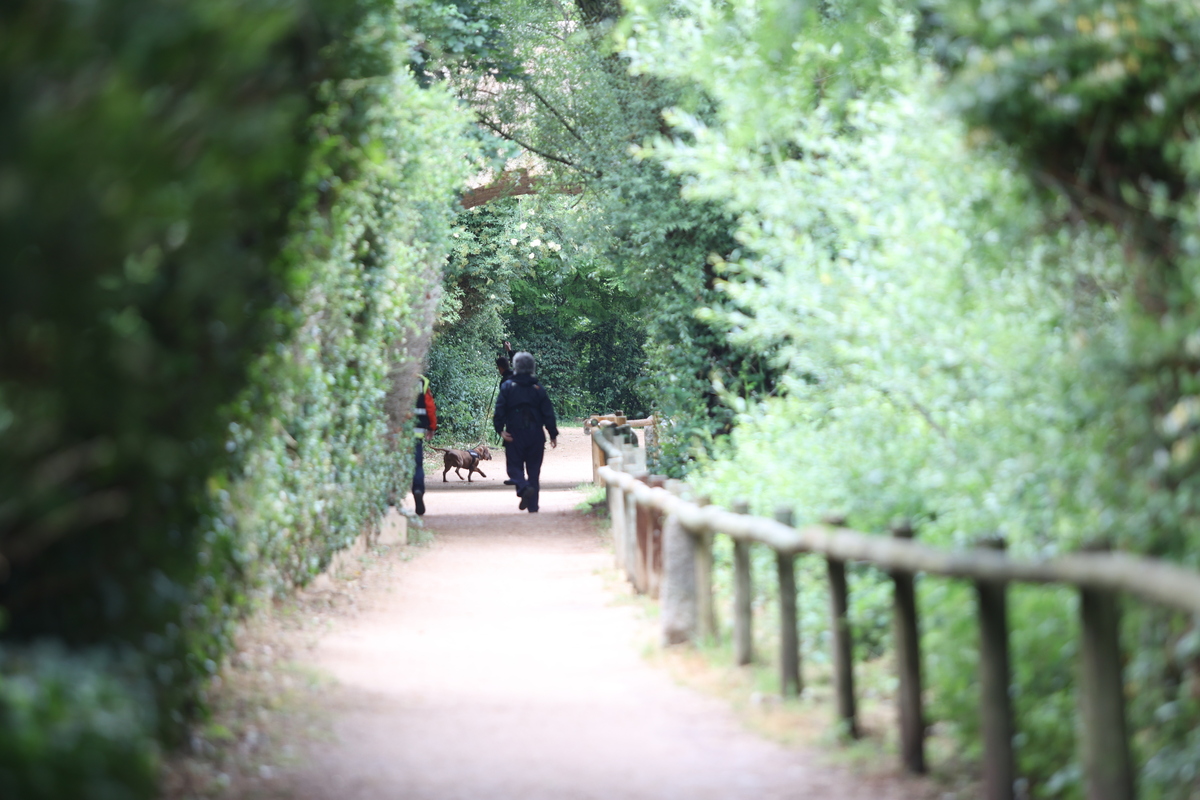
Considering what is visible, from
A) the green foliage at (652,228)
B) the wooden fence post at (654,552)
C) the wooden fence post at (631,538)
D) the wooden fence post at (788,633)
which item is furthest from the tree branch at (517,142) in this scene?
the wooden fence post at (788,633)

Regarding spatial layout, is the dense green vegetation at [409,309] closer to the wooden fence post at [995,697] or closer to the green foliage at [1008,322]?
the green foliage at [1008,322]

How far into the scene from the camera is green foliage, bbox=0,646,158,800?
2.38 meters

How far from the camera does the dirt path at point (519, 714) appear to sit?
5.02 metres

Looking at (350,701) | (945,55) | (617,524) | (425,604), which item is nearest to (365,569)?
(425,604)

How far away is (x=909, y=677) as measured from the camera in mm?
5012

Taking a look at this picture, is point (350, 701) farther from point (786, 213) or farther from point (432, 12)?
point (432, 12)

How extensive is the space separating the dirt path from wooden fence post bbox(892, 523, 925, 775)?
0.29 metres

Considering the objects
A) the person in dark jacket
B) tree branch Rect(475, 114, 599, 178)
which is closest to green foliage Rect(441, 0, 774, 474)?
tree branch Rect(475, 114, 599, 178)

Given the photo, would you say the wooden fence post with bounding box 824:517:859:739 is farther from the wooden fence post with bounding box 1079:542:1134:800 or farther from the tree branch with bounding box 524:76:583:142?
the tree branch with bounding box 524:76:583:142

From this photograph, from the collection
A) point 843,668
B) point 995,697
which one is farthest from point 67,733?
point 843,668

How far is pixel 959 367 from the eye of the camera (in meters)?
6.75

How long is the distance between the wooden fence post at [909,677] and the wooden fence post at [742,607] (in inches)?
75.6

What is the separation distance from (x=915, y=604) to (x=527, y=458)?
1264 cm

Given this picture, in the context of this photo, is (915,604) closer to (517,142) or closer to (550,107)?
(550,107)
